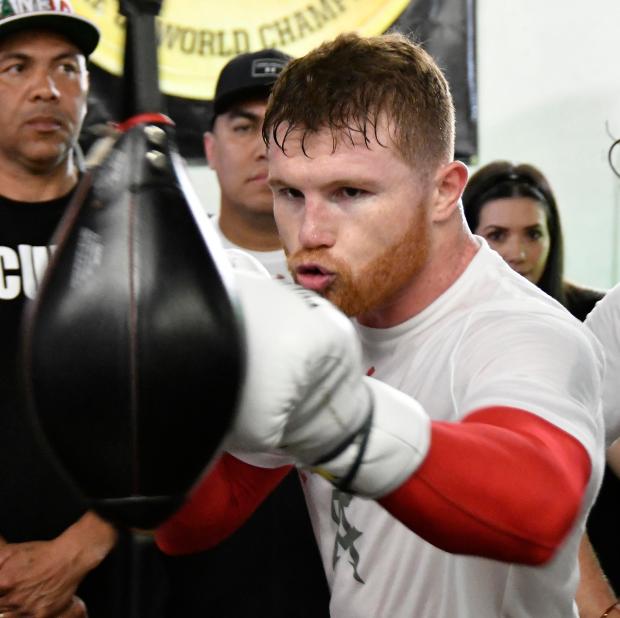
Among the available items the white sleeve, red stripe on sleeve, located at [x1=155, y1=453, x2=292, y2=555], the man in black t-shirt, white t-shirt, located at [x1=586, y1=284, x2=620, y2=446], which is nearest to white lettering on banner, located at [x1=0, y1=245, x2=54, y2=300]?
the man in black t-shirt

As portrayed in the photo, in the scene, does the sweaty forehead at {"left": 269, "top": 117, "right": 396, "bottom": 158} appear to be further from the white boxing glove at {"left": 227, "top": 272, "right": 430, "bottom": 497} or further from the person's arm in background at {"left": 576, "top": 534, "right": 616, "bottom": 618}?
the person's arm in background at {"left": 576, "top": 534, "right": 616, "bottom": 618}

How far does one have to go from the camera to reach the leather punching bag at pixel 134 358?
0.75 metres

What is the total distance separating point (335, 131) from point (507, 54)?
2.22m

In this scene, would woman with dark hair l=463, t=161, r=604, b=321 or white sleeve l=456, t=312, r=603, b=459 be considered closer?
white sleeve l=456, t=312, r=603, b=459

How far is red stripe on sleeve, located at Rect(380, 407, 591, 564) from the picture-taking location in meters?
0.81

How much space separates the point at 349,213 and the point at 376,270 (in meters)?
0.08

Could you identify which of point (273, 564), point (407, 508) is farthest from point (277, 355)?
point (273, 564)

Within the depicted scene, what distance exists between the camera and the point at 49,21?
5.72 ft

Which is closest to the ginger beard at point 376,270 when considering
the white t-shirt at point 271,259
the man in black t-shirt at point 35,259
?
the man in black t-shirt at point 35,259

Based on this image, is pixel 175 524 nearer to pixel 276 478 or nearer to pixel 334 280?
pixel 276 478

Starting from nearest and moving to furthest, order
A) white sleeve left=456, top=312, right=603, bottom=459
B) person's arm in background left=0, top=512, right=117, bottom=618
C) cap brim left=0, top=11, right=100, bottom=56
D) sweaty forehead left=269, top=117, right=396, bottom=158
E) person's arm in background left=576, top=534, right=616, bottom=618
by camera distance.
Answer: white sleeve left=456, top=312, right=603, bottom=459
sweaty forehead left=269, top=117, right=396, bottom=158
person's arm in background left=0, top=512, right=117, bottom=618
person's arm in background left=576, top=534, right=616, bottom=618
cap brim left=0, top=11, right=100, bottom=56

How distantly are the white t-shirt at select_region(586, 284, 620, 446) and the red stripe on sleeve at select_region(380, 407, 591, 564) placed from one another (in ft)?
2.83

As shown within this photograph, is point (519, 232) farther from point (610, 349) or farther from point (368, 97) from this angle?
point (368, 97)

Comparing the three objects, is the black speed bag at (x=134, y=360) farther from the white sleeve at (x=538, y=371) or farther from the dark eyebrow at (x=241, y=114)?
the dark eyebrow at (x=241, y=114)
